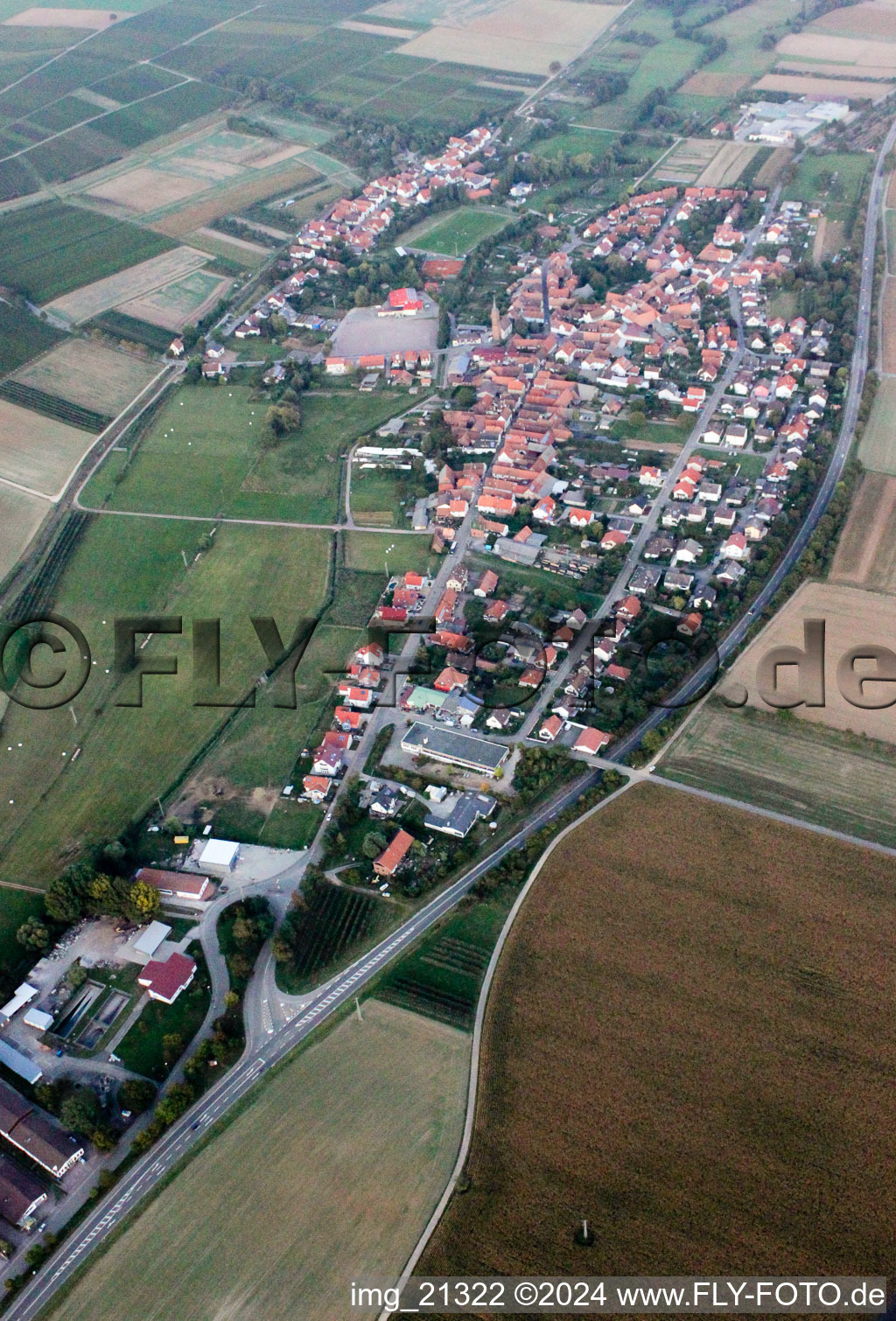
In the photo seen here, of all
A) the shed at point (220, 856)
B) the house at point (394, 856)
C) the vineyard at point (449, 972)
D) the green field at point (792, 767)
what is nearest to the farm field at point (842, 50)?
the green field at point (792, 767)

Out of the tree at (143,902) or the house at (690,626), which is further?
the house at (690,626)

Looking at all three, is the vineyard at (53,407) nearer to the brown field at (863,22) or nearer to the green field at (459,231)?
the green field at (459,231)

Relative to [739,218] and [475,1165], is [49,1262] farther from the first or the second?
[739,218]

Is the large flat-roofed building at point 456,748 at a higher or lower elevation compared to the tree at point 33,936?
higher

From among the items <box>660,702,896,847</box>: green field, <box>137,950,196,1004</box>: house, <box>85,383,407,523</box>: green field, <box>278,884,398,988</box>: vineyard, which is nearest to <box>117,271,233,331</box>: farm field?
<box>85,383,407,523</box>: green field

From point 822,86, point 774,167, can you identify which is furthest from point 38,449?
point 822,86

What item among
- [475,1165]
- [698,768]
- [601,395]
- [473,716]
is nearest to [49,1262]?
[475,1165]

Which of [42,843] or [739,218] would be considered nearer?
[42,843]
